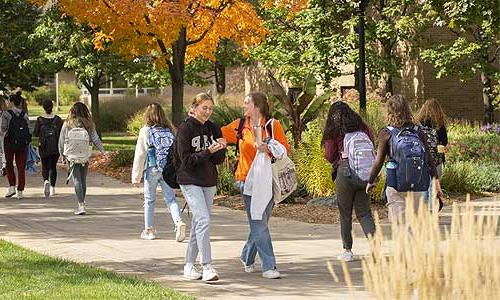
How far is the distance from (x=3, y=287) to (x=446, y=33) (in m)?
26.5

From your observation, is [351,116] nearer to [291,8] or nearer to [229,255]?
[229,255]

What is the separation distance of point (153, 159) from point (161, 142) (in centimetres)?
42

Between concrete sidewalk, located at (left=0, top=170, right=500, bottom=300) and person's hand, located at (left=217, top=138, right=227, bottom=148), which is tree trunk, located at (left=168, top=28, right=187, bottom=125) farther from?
person's hand, located at (left=217, top=138, right=227, bottom=148)

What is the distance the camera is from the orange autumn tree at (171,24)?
2083 centimetres

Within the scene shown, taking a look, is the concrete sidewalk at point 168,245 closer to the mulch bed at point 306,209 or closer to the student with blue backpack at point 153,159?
the student with blue backpack at point 153,159

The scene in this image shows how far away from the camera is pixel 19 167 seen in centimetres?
1778

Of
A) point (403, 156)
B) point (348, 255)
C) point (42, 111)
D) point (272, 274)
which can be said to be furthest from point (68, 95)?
point (403, 156)

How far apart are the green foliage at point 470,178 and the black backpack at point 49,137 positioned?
663cm

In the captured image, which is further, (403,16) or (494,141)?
(403,16)

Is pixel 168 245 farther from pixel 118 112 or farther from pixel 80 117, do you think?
pixel 118 112

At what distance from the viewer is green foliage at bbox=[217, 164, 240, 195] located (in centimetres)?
1750

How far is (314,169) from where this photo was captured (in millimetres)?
16672

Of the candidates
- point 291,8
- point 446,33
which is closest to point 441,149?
point 291,8

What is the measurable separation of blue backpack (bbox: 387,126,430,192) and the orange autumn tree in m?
11.8
